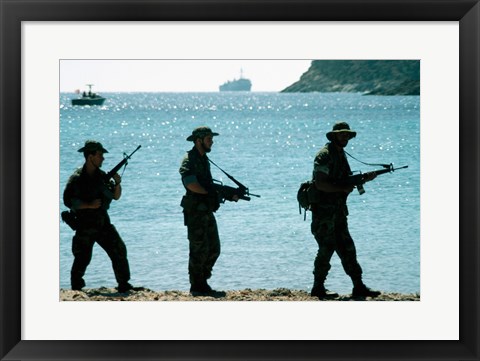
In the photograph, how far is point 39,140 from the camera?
11.6 metres

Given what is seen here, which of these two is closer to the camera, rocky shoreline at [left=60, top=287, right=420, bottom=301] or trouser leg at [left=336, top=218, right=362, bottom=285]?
rocky shoreline at [left=60, top=287, right=420, bottom=301]

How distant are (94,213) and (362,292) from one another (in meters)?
2.22

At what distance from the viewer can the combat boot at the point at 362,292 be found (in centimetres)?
1204

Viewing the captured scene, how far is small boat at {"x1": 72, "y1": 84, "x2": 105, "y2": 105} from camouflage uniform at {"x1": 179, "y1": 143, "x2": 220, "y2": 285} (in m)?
0.83

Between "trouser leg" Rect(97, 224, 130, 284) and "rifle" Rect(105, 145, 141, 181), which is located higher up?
"rifle" Rect(105, 145, 141, 181)

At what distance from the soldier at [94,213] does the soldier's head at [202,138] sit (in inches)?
27.1

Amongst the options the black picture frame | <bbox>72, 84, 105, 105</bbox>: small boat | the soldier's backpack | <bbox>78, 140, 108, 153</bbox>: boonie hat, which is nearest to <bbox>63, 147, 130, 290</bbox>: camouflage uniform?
<bbox>78, 140, 108, 153</bbox>: boonie hat

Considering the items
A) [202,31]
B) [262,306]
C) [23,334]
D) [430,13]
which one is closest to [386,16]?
[430,13]

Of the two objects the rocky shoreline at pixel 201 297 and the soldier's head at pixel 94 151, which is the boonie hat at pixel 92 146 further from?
the rocky shoreline at pixel 201 297

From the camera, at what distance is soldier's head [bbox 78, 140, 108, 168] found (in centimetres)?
1223

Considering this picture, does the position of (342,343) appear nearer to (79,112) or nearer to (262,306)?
(262,306)

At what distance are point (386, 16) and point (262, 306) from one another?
7.76 feet

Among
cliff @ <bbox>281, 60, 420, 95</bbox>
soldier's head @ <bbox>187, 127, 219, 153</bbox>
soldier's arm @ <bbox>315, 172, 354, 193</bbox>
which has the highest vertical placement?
cliff @ <bbox>281, 60, 420, 95</bbox>

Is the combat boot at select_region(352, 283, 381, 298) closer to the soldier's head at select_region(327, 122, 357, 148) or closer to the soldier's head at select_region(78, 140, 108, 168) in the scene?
the soldier's head at select_region(327, 122, 357, 148)
